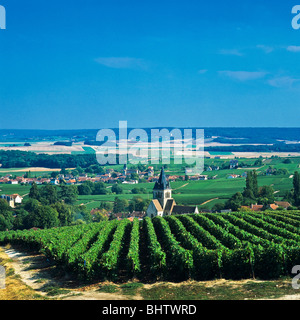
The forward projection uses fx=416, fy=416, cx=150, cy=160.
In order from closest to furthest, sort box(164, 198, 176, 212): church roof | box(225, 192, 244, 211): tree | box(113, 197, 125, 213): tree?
1. box(164, 198, 176, 212): church roof
2. box(225, 192, 244, 211): tree
3. box(113, 197, 125, 213): tree

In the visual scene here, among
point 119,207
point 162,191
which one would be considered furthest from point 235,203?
point 119,207

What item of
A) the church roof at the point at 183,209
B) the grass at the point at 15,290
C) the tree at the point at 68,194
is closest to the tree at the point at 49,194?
the tree at the point at 68,194

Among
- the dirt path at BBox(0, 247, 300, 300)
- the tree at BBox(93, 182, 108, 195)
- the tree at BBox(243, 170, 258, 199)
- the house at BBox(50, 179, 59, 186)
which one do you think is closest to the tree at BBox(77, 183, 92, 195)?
the tree at BBox(93, 182, 108, 195)

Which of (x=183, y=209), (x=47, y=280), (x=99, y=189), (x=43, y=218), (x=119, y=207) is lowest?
(x=119, y=207)

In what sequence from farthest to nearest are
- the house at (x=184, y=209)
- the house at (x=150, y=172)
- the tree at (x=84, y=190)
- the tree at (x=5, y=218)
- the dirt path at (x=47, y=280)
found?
the house at (x=150, y=172), the tree at (x=84, y=190), the tree at (x=5, y=218), the house at (x=184, y=209), the dirt path at (x=47, y=280)

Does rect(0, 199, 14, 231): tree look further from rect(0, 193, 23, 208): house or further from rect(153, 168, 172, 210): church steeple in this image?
rect(153, 168, 172, 210): church steeple

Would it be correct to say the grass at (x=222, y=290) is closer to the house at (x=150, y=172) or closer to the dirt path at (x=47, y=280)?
the dirt path at (x=47, y=280)

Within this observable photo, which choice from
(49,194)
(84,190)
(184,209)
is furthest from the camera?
(84,190)

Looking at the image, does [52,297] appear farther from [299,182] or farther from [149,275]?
[299,182]

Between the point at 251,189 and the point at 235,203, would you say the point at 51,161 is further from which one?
the point at 235,203

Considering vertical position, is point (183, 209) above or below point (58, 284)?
below

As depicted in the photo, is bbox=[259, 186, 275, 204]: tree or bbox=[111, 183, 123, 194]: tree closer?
bbox=[259, 186, 275, 204]: tree

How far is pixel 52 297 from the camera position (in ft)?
56.3

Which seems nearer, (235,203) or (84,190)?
(235,203)
